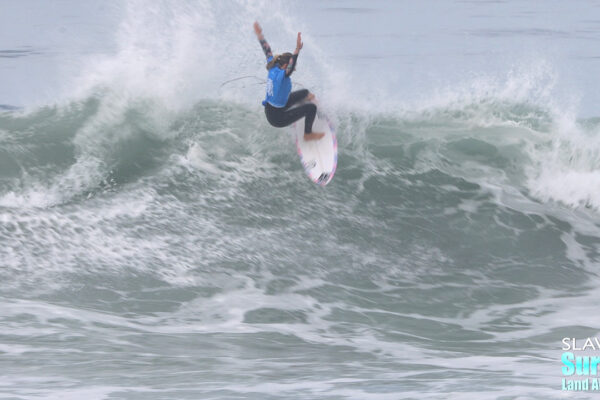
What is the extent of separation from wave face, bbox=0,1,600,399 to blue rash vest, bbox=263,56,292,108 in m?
1.31

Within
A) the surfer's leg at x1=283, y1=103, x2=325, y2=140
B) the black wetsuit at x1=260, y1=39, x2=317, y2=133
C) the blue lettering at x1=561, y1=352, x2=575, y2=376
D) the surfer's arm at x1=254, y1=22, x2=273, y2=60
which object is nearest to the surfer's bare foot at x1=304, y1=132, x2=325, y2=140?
the surfer's leg at x1=283, y1=103, x2=325, y2=140

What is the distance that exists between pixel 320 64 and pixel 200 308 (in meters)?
5.82

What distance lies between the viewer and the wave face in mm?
6004

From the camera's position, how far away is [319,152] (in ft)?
33.7

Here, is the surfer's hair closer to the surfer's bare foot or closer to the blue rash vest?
the blue rash vest

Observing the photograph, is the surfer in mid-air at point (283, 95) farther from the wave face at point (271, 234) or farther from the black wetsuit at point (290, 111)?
the wave face at point (271, 234)

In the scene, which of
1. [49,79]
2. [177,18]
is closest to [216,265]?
[177,18]

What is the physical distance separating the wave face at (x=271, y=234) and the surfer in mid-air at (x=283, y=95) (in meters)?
1.00

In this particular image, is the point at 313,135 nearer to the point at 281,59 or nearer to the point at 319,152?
the point at 319,152

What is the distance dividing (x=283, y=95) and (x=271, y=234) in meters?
1.66

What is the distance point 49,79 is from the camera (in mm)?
20719

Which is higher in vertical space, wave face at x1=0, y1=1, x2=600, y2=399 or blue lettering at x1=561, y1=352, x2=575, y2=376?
wave face at x1=0, y1=1, x2=600, y2=399

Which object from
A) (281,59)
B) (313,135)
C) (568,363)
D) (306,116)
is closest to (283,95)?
(281,59)

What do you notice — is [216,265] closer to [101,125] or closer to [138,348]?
[138,348]
